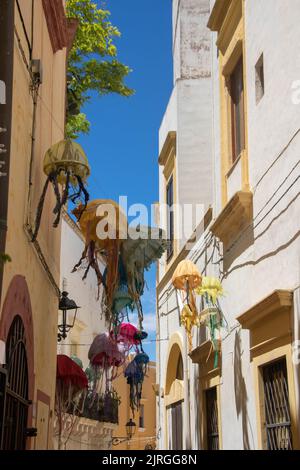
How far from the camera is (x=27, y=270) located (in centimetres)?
904

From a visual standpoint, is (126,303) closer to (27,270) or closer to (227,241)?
(227,241)

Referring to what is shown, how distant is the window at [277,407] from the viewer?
930 cm

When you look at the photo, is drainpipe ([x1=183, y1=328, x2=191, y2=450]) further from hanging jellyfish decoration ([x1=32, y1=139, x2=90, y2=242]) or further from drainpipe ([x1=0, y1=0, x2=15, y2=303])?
drainpipe ([x1=0, y1=0, x2=15, y2=303])

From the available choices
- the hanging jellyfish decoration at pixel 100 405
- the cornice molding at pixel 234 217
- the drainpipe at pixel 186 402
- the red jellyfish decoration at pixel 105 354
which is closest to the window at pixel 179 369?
the red jellyfish decoration at pixel 105 354

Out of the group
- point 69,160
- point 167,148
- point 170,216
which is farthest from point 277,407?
point 167,148

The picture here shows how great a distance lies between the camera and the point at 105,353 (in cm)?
1745

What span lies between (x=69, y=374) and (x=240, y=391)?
4.09 meters

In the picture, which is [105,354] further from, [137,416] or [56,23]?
[137,416]

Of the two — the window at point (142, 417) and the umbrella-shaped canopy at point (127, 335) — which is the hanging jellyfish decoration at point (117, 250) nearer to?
the umbrella-shaped canopy at point (127, 335)

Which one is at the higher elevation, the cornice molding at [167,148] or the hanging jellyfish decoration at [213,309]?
the cornice molding at [167,148]

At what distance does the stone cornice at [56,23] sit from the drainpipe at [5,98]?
Result: 3.71m

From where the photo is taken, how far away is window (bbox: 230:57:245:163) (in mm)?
12734

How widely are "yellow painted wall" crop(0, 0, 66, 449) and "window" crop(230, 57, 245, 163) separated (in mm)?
3139
